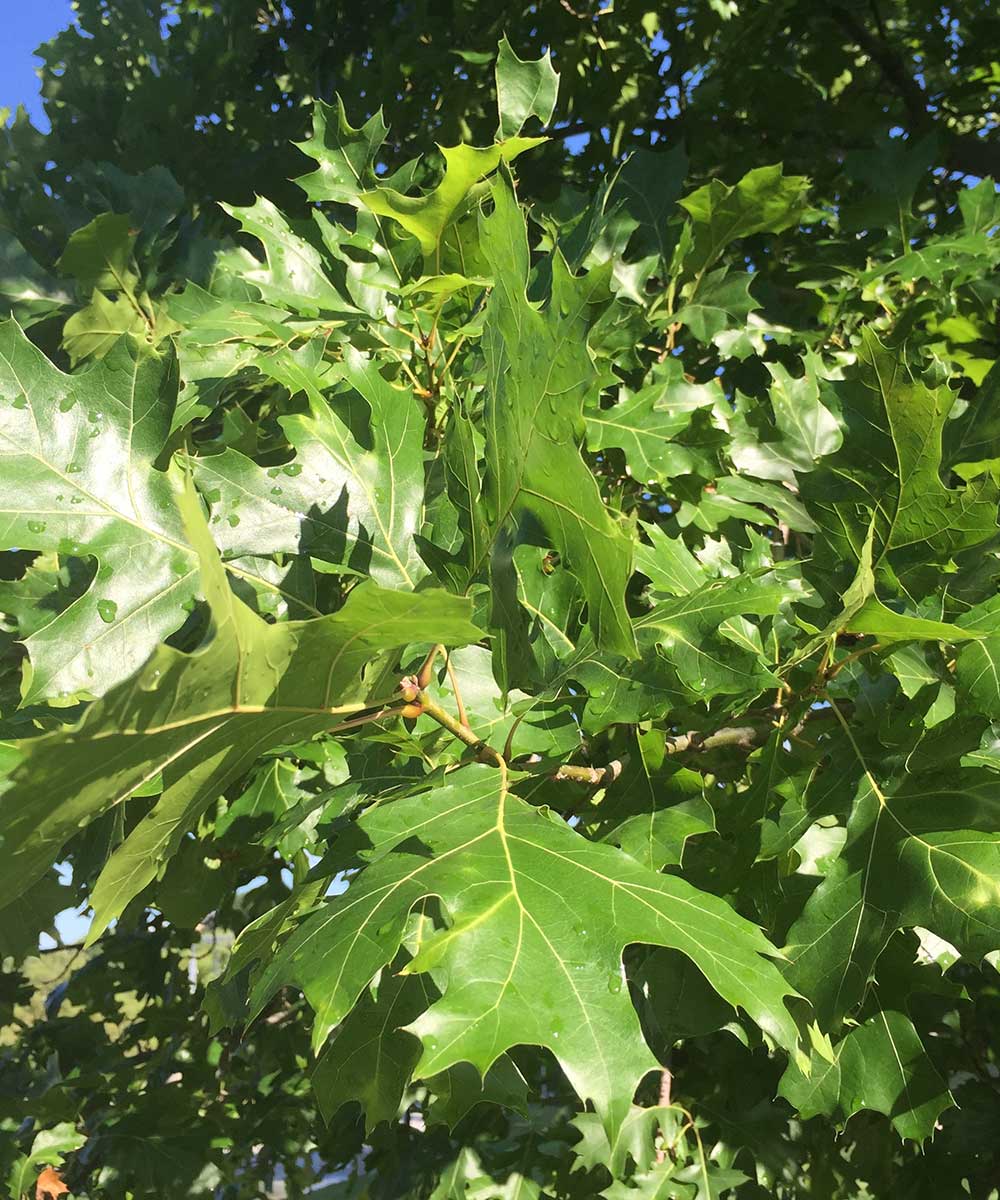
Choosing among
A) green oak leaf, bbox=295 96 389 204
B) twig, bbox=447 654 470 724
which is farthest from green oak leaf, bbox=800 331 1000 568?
green oak leaf, bbox=295 96 389 204

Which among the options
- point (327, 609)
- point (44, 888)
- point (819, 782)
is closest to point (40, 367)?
point (327, 609)

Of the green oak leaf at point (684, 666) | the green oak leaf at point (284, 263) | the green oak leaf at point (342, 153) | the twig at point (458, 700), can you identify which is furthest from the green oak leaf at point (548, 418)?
the green oak leaf at point (342, 153)

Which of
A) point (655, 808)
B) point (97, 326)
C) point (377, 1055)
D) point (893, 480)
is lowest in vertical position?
point (377, 1055)

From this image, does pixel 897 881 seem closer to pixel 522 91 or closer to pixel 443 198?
pixel 443 198

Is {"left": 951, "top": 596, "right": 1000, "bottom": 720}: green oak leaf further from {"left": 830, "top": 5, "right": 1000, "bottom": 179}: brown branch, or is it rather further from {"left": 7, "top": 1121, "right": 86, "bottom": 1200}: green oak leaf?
{"left": 7, "top": 1121, "right": 86, "bottom": 1200}: green oak leaf

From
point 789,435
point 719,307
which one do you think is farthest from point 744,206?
point 789,435

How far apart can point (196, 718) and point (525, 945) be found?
1.25 ft

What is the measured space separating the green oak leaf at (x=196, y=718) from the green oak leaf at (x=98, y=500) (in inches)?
15.5

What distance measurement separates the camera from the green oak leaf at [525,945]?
977mm

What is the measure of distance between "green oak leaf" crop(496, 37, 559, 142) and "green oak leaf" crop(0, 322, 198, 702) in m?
0.73

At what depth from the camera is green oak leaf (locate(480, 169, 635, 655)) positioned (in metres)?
1.00

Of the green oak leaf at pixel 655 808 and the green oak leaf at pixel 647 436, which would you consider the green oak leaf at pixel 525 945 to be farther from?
the green oak leaf at pixel 647 436

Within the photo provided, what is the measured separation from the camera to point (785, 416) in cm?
190

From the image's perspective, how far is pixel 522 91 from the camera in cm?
176
